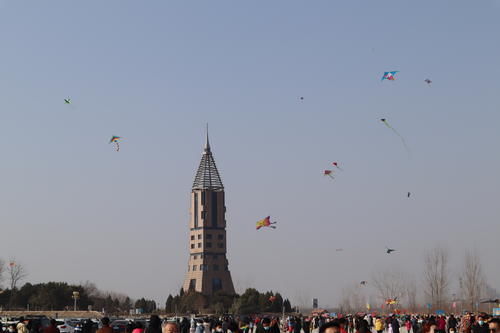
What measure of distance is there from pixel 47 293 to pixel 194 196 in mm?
63873

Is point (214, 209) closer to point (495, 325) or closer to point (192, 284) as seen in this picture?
point (192, 284)

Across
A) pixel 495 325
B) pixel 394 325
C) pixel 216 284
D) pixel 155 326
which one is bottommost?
pixel 394 325

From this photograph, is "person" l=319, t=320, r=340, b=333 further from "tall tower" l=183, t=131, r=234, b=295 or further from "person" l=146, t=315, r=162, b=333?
"tall tower" l=183, t=131, r=234, b=295

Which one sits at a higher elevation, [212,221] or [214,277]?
[212,221]

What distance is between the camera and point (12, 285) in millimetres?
129250

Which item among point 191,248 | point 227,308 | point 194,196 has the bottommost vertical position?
point 227,308

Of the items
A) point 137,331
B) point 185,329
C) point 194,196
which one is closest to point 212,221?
point 194,196

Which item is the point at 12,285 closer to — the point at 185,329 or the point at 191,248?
the point at 191,248

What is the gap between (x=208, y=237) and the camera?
7092 inches

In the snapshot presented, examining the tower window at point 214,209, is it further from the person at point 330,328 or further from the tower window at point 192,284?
the person at point 330,328

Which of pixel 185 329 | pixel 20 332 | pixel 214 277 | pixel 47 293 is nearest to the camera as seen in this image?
pixel 20 332

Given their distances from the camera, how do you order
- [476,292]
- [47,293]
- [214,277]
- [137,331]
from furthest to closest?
[214,277], [47,293], [476,292], [137,331]

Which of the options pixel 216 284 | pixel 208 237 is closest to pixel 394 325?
pixel 216 284

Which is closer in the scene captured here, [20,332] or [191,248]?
[20,332]
